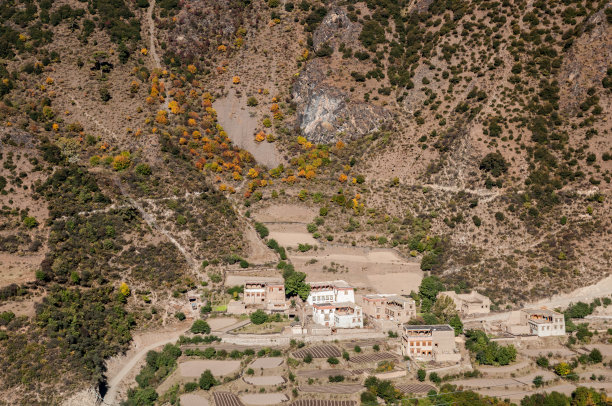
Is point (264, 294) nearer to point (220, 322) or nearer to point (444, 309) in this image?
point (220, 322)

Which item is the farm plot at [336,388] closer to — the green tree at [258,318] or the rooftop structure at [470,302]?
the green tree at [258,318]

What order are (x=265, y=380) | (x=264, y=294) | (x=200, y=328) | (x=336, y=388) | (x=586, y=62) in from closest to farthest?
1. (x=336, y=388)
2. (x=265, y=380)
3. (x=200, y=328)
4. (x=264, y=294)
5. (x=586, y=62)

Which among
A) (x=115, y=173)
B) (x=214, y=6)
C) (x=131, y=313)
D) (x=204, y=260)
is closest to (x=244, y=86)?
(x=214, y=6)

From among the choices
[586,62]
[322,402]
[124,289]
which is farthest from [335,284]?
[586,62]

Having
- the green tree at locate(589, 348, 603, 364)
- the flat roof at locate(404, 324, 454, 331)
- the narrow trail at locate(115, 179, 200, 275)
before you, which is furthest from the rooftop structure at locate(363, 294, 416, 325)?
the narrow trail at locate(115, 179, 200, 275)

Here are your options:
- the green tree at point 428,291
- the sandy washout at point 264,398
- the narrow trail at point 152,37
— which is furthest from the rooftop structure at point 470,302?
the narrow trail at point 152,37
